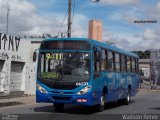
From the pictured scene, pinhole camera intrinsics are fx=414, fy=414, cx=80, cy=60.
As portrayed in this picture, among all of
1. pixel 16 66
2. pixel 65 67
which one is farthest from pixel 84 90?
pixel 16 66

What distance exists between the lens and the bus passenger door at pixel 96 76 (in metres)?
16.7

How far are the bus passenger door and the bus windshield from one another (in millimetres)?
408

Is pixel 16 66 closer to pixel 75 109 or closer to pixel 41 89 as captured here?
pixel 75 109

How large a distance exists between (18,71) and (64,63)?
39.6 feet

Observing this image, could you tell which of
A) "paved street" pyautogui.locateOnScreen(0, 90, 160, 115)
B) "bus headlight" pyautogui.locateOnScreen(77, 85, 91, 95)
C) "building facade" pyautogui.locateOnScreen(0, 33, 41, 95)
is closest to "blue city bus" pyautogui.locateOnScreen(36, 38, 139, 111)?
"bus headlight" pyautogui.locateOnScreen(77, 85, 91, 95)

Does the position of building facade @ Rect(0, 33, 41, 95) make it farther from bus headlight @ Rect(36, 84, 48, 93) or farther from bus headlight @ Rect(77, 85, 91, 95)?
bus headlight @ Rect(77, 85, 91, 95)

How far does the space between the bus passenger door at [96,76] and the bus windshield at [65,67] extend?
408mm

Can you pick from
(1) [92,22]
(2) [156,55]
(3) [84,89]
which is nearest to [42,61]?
(3) [84,89]

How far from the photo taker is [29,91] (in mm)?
29000

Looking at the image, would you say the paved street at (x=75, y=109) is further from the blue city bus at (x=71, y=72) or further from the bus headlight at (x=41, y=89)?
the bus headlight at (x=41, y=89)

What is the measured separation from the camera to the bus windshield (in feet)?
53.4

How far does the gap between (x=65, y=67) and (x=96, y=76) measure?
4.64 ft

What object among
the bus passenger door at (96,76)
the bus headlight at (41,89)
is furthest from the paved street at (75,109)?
the bus headlight at (41,89)

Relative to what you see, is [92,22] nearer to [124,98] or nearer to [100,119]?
[124,98]
